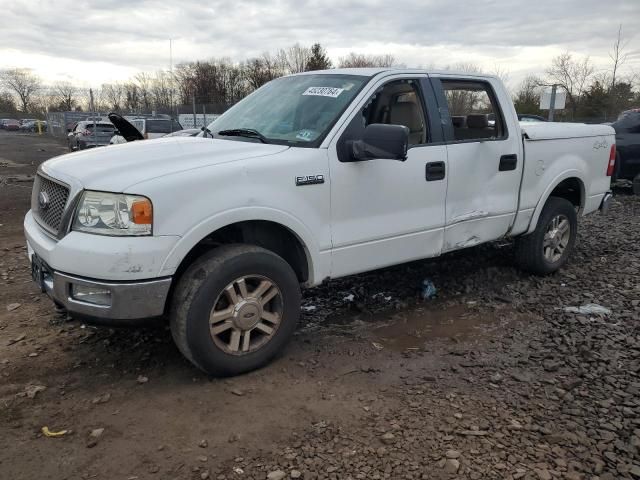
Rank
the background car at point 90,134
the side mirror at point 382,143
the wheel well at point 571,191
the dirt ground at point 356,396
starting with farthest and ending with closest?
the background car at point 90,134 < the wheel well at point 571,191 < the side mirror at point 382,143 < the dirt ground at point 356,396

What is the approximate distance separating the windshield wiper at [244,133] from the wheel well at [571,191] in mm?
3378

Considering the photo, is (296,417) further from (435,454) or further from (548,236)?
(548,236)

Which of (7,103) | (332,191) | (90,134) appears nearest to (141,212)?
(332,191)

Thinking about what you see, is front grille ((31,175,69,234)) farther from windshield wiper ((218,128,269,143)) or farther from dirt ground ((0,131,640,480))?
windshield wiper ((218,128,269,143))

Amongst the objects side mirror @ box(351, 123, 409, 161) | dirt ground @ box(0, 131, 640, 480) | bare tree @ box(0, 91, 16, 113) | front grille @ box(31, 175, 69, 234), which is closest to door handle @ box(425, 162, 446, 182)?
side mirror @ box(351, 123, 409, 161)

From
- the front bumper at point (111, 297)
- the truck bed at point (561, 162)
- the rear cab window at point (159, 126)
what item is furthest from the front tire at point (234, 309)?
the rear cab window at point (159, 126)

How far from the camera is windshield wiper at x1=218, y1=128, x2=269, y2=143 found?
3825 millimetres

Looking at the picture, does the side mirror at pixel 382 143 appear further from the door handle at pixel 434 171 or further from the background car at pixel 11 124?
the background car at pixel 11 124

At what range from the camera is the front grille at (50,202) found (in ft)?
10.4

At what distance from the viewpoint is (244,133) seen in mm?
3980

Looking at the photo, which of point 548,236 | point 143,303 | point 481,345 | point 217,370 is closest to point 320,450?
point 217,370

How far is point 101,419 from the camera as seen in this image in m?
2.93

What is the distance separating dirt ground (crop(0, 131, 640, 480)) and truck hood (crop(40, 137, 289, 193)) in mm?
1281

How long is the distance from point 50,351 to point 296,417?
6.41 feet
